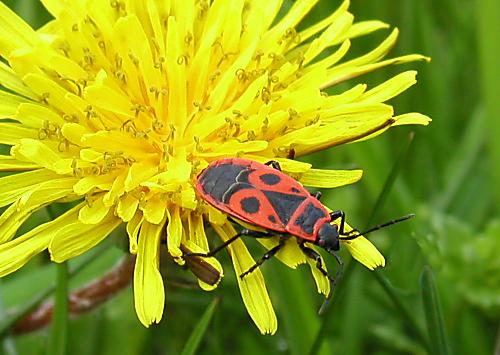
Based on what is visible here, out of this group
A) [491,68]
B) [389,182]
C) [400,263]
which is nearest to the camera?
[389,182]

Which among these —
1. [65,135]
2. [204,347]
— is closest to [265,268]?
[204,347]

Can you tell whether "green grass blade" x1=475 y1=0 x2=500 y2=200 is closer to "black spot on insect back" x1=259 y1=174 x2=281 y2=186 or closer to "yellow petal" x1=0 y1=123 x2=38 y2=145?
"black spot on insect back" x1=259 y1=174 x2=281 y2=186

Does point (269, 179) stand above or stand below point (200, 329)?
above

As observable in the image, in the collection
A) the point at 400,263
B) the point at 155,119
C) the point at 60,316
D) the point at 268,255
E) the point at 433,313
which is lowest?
the point at 400,263

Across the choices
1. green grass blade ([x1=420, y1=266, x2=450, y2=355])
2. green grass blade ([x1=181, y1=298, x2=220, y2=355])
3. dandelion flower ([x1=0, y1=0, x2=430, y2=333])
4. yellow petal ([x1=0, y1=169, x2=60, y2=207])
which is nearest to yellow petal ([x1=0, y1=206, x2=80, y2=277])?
dandelion flower ([x1=0, y1=0, x2=430, y2=333])

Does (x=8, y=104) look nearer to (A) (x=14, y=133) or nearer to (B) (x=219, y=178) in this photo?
(A) (x=14, y=133)

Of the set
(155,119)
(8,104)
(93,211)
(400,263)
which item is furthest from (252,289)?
(400,263)

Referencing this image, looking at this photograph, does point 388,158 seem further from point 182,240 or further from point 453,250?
point 182,240
